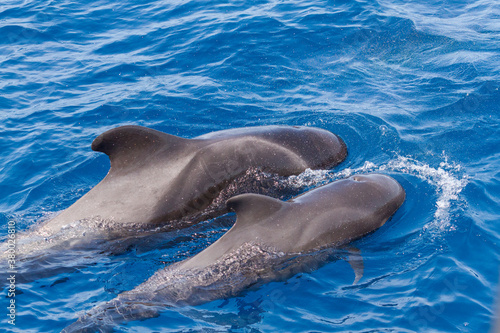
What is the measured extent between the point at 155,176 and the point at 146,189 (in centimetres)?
29

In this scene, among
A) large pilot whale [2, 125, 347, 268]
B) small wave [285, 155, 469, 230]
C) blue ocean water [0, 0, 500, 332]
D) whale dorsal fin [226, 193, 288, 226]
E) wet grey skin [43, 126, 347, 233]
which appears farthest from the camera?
small wave [285, 155, 469, 230]

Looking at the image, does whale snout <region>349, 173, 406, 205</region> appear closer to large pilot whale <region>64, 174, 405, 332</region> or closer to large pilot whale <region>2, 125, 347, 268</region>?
large pilot whale <region>64, 174, 405, 332</region>

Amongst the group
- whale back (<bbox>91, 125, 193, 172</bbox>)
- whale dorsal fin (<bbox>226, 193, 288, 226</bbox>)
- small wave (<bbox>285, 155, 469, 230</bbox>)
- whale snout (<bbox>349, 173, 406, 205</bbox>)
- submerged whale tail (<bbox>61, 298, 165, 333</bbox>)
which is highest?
whale back (<bbox>91, 125, 193, 172</bbox>)

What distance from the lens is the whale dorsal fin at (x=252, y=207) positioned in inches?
329

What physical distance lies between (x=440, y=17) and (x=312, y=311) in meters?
14.8

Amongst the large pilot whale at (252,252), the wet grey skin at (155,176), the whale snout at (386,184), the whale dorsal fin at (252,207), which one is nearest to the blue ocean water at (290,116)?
the large pilot whale at (252,252)

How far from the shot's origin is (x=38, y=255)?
9.12 metres

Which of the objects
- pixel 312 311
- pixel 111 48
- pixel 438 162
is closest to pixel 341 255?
pixel 312 311

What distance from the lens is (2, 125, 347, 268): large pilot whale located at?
9.48 m

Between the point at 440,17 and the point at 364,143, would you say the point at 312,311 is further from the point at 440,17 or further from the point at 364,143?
the point at 440,17

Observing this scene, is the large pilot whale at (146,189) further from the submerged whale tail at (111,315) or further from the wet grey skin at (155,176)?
the submerged whale tail at (111,315)

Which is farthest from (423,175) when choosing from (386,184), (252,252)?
(252,252)

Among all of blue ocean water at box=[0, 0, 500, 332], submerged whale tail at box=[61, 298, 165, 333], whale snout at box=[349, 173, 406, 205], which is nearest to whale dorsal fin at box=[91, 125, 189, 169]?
blue ocean water at box=[0, 0, 500, 332]

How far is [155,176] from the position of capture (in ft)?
32.1
